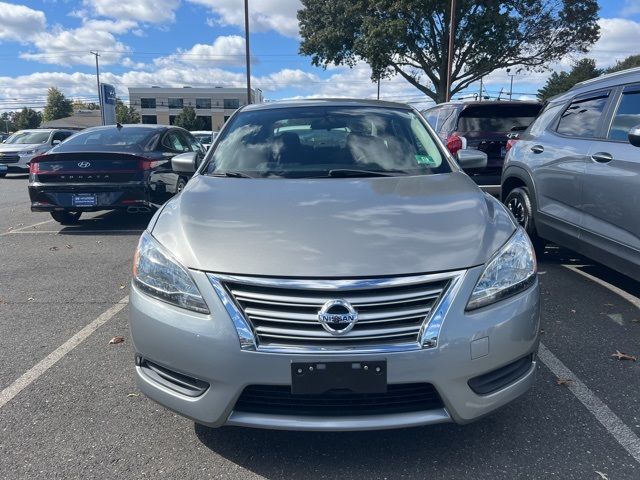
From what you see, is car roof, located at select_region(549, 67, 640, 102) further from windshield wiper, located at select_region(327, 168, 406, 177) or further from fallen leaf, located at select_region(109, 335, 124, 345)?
fallen leaf, located at select_region(109, 335, 124, 345)

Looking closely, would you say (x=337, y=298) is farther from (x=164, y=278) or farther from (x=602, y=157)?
(x=602, y=157)

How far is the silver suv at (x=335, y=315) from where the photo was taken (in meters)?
2.05

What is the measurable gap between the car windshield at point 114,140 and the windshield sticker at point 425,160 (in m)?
4.97

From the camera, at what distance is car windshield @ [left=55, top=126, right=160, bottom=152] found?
24.3ft

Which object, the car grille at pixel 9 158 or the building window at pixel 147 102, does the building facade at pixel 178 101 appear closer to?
the building window at pixel 147 102

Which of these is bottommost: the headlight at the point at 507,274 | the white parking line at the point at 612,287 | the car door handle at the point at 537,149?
the white parking line at the point at 612,287

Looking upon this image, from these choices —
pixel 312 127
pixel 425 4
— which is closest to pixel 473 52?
pixel 425 4

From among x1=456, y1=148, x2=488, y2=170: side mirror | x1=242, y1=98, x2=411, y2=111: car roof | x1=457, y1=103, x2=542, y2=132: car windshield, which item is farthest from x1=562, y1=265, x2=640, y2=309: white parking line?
x1=457, y1=103, x2=542, y2=132: car windshield

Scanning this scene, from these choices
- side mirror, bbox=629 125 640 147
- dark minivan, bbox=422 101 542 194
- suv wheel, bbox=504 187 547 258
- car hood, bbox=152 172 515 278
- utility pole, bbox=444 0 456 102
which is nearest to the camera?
car hood, bbox=152 172 515 278

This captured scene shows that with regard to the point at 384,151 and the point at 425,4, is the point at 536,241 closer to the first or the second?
the point at 384,151

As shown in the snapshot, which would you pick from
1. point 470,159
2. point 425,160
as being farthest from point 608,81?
point 425,160

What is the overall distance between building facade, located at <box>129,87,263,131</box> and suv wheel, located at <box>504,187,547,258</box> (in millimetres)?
93017

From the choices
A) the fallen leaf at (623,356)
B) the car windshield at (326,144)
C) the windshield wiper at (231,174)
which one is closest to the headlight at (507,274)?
the car windshield at (326,144)

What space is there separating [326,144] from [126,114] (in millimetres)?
88505
